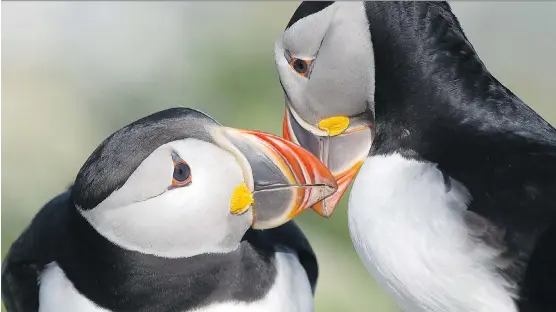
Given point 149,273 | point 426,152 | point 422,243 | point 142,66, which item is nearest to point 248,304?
point 149,273

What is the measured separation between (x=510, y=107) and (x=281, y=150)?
27.4 inches

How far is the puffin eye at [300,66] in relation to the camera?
9.98 ft

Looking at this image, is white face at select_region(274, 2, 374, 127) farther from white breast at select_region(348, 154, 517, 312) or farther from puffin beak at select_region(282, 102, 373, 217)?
white breast at select_region(348, 154, 517, 312)

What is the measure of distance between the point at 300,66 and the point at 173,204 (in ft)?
2.36

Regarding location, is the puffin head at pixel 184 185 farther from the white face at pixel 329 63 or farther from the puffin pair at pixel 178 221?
the white face at pixel 329 63

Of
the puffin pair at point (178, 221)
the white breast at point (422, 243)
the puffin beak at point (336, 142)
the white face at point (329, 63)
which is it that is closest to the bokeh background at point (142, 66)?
the puffin beak at point (336, 142)

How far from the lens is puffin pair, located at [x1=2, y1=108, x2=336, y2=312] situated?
8.55 ft

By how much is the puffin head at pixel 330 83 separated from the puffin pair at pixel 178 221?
0.22m

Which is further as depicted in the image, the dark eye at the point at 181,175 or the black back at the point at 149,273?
the black back at the point at 149,273

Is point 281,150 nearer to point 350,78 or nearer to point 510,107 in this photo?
point 350,78

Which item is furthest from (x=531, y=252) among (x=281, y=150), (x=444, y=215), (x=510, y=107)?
(x=281, y=150)

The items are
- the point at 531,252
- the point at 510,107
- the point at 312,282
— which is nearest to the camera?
the point at 531,252

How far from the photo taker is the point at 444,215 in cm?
258

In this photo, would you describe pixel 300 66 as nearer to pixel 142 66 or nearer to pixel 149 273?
pixel 149 273
